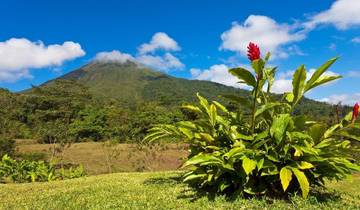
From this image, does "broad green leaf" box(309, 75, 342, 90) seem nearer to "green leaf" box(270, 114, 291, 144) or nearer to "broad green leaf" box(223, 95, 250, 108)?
"green leaf" box(270, 114, 291, 144)

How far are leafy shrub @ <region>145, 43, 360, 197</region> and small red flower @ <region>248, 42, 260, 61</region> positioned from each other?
0.09 feet

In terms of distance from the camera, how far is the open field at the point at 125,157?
22.0 meters

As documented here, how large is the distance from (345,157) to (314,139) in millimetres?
484

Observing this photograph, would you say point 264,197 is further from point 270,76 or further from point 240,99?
point 270,76

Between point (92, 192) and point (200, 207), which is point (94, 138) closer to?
point (92, 192)

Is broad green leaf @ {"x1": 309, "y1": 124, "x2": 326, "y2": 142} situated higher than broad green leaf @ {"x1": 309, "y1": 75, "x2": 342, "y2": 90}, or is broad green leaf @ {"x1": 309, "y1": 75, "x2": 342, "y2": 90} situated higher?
broad green leaf @ {"x1": 309, "y1": 75, "x2": 342, "y2": 90}

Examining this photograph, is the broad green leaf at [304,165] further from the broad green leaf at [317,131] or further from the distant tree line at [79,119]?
the distant tree line at [79,119]

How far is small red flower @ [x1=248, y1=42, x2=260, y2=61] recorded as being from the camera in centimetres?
489

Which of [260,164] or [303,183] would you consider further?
[260,164]

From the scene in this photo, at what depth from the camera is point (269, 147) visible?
535cm

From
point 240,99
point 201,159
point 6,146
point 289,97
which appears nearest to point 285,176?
point 201,159

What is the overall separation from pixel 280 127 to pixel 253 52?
1.11 m

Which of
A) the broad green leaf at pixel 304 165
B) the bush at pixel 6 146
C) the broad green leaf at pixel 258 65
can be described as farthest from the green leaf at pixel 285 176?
the bush at pixel 6 146

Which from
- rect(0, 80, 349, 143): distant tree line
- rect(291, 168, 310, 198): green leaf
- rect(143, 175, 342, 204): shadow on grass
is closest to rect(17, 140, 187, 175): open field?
rect(0, 80, 349, 143): distant tree line
